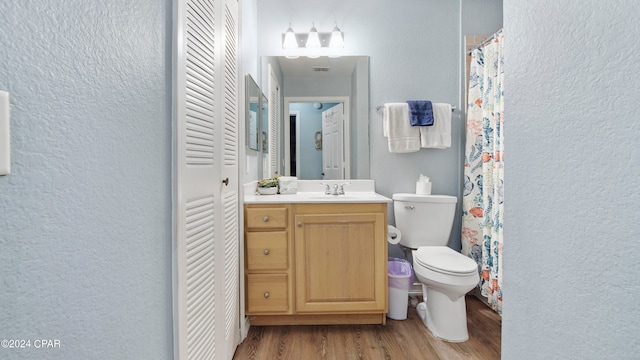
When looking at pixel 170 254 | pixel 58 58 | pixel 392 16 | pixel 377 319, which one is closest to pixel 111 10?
pixel 58 58

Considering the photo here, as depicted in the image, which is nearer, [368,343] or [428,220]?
[368,343]

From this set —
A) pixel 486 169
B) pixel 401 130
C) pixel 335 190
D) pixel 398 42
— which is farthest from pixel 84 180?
pixel 398 42

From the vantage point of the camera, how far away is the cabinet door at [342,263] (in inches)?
76.1

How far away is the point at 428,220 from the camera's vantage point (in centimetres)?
230

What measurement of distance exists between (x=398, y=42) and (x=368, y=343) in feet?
7.44

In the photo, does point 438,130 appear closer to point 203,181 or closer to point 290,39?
point 290,39

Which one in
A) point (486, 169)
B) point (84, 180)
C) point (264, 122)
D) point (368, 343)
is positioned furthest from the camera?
point (264, 122)

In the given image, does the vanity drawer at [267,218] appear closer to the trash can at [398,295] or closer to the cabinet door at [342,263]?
the cabinet door at [342,263]

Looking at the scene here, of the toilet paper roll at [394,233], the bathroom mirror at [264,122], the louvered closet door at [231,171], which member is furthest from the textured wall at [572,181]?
the bathroom mirror at [264,122]

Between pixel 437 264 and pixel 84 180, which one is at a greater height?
pixel 84 180

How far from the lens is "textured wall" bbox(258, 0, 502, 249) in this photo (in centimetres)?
255

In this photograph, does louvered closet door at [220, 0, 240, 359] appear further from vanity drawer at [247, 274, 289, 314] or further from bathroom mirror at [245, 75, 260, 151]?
bathroom mirror at [245, 75, 260, 151]

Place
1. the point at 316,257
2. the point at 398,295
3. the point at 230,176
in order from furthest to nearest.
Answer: the point at 398,295
the point at 316,257
the point at 230,176

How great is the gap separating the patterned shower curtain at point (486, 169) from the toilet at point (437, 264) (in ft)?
0.81
